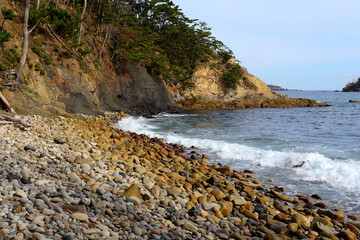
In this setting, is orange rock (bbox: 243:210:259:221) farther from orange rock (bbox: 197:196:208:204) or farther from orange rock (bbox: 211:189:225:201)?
orange rock (bbox: 197:196:208:204)

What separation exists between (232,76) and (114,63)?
24.0m

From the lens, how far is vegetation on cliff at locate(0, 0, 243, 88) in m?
17.7

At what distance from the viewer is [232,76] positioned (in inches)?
1822

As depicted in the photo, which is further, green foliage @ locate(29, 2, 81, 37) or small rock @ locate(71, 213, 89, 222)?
green foliage @ locate(29, 2, 81, 37)

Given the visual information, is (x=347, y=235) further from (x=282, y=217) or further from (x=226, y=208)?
(x=226, y=208)

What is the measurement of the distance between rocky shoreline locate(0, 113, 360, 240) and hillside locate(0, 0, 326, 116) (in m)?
6.82

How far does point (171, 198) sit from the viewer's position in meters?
5.46

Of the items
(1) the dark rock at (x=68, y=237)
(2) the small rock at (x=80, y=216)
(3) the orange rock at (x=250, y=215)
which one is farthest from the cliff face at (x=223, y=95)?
(1) the dark rock at (x=68, y=237)

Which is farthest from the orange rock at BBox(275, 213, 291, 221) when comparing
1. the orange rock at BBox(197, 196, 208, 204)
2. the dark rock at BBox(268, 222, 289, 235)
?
the orange rock at BBox(197, 196, 208, 204)

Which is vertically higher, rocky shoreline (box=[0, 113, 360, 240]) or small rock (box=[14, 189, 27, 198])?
small rock (box=[14, 189, 27, 198])

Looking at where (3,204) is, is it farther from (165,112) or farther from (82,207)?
(165,112)

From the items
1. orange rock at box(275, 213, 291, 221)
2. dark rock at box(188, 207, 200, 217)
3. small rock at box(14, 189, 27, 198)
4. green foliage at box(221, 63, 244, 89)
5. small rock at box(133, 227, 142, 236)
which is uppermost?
green foliage at box(221, 63, 244, 89)

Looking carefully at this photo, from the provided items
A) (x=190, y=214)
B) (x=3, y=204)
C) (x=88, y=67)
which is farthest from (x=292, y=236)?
(x=88, y=67)

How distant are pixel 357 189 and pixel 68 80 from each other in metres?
18.2
